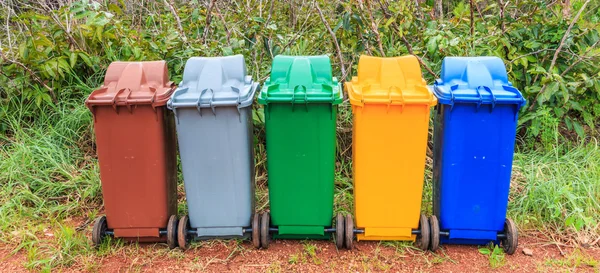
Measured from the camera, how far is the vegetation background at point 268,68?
12.3ft

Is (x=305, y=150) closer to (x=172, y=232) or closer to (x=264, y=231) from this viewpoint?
(x=264, y=231)

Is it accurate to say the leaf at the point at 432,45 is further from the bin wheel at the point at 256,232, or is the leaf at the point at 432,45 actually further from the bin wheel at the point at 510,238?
the bin wheel at the point at 256,232

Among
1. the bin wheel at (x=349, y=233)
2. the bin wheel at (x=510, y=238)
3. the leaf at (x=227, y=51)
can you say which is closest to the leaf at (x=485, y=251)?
the bin wheel at (x=510, y=238)

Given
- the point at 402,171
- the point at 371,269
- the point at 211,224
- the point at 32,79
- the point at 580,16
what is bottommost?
the point at 371,269

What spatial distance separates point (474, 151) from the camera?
2877mm

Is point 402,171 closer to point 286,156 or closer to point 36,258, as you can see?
point 286,156

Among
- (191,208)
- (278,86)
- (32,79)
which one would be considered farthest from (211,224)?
(32,79)

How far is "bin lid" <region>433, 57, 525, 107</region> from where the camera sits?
108 inches

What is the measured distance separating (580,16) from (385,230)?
288 cm

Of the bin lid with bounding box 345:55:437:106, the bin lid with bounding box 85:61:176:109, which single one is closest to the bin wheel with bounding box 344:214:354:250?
the bin lid with bounding box 345:55:437:106

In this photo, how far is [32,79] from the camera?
4.30 meters

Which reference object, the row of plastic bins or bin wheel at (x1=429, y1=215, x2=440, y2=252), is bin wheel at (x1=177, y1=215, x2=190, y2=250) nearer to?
the row of plastic bins

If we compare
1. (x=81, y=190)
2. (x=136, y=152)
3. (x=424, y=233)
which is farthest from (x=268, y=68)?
(x=424, y=233)

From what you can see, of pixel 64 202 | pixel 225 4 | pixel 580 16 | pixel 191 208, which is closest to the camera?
pixel 191 208
